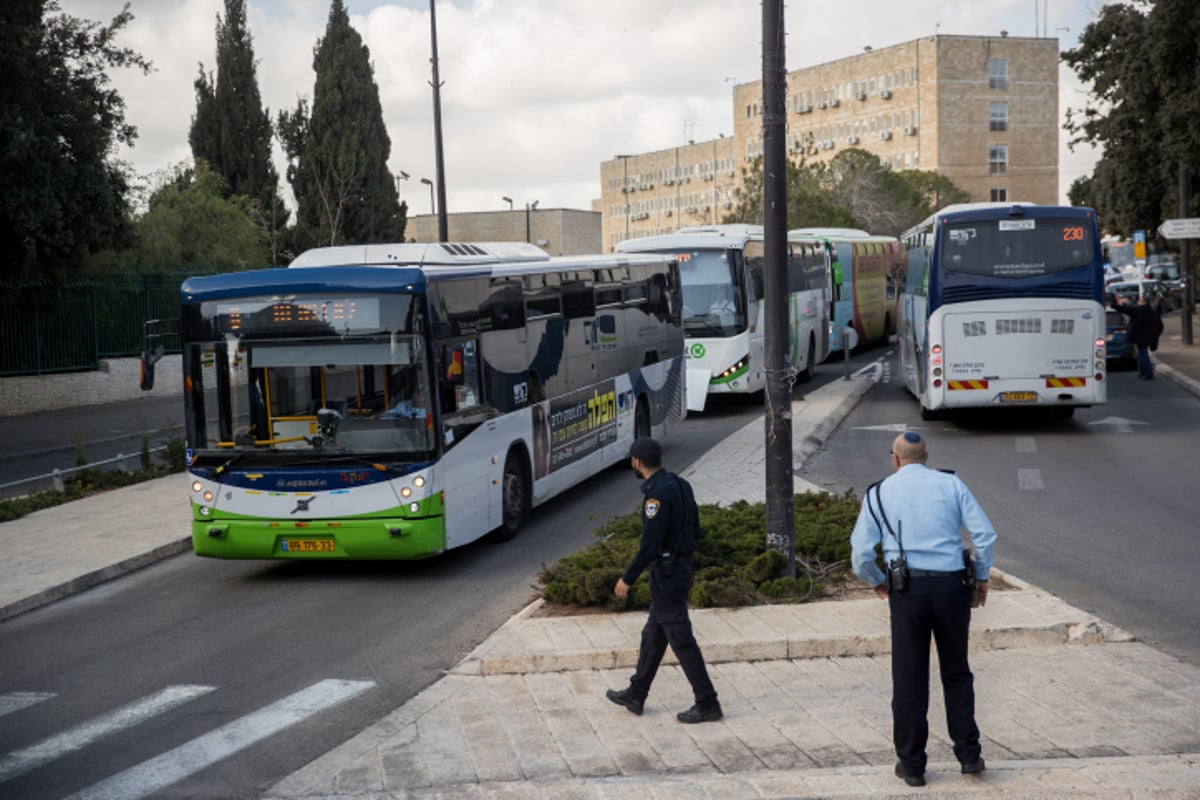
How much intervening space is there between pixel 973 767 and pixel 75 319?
31.9 m

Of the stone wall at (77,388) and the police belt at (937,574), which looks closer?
the police belt at (937,574)

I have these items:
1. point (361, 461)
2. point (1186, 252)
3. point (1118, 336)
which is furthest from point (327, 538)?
point (1186, 252)

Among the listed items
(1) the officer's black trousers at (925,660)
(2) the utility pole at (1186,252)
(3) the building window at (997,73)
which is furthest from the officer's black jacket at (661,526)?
(3) the building window at (997,73)

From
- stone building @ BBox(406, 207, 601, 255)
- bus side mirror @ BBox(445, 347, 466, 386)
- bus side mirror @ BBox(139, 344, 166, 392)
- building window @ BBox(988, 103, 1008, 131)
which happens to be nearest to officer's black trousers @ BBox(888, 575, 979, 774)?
bus side mirror @ BBox(445, 347, 466, 386)

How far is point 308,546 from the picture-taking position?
1253 cm

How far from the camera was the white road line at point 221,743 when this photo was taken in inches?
289

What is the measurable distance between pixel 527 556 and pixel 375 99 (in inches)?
1628

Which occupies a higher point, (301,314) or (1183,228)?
(1183,228)

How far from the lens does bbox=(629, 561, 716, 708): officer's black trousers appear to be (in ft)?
25.5

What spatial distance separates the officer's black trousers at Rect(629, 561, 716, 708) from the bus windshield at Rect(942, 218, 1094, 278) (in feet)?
52.1

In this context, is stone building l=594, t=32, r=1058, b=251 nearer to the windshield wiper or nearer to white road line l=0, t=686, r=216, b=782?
the windshield wiper

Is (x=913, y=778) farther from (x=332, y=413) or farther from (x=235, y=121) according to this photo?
(x=235, y=121)

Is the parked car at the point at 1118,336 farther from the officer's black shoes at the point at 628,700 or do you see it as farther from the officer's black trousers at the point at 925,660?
the officer's black trousers at the point at 925,660

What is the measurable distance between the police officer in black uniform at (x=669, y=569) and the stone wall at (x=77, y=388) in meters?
27.6
